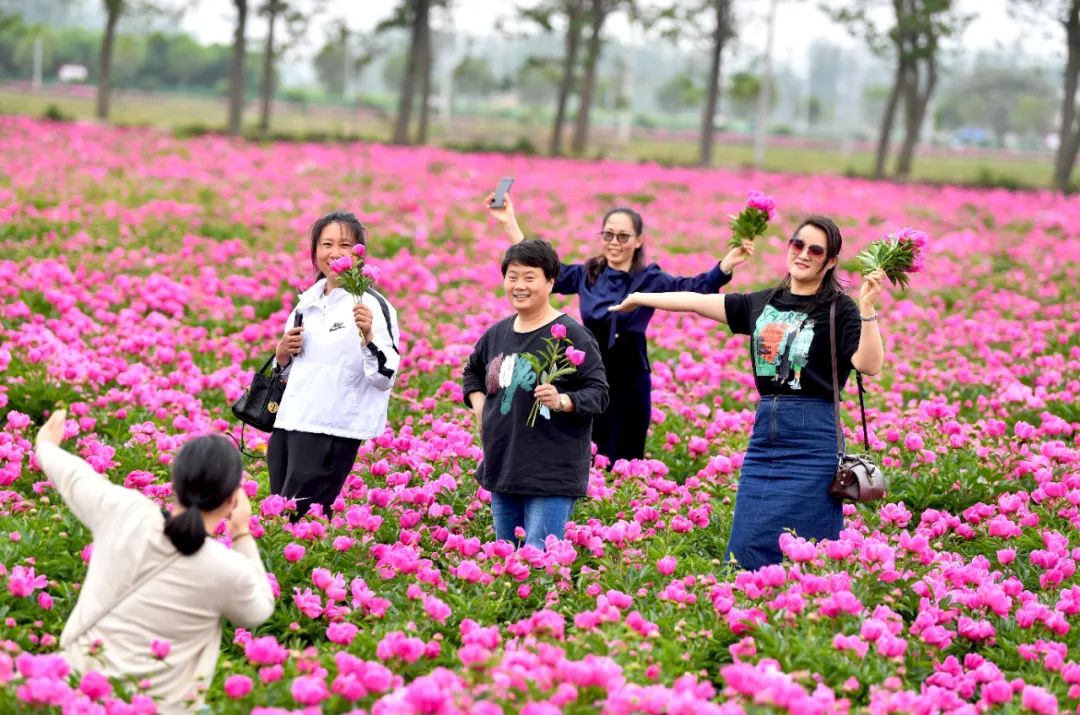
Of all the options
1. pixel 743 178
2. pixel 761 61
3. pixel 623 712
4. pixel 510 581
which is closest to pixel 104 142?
pixel 743 178

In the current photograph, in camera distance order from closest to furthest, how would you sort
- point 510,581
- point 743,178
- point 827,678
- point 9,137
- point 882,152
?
1. point 827,678
2. point 510,581
3. point 9,137
4. point 743,178
5. point 882,152

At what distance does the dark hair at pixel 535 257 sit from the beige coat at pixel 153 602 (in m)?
1.89

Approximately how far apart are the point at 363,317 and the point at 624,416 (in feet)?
6.82

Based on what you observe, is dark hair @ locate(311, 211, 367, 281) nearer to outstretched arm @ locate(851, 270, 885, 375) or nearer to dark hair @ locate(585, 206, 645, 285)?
dark hair @ locate(585, 206, 645, 285)

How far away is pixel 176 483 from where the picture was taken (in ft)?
12.3

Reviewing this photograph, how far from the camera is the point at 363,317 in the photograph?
5.38 m

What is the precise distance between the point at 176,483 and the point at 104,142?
76.9 feet

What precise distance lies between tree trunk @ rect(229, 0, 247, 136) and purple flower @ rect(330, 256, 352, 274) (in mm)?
29389

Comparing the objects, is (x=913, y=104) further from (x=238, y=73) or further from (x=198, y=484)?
(x=198, y=484)

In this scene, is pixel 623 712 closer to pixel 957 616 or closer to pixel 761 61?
pixel 957 616

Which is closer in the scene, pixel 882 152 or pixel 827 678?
pixel 827 678

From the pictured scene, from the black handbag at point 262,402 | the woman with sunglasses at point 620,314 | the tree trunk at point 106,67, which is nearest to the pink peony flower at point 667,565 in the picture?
the black handbag at point 262,402

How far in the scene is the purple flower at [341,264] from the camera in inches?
210

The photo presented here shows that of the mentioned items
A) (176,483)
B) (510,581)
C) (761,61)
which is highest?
(761,61)
